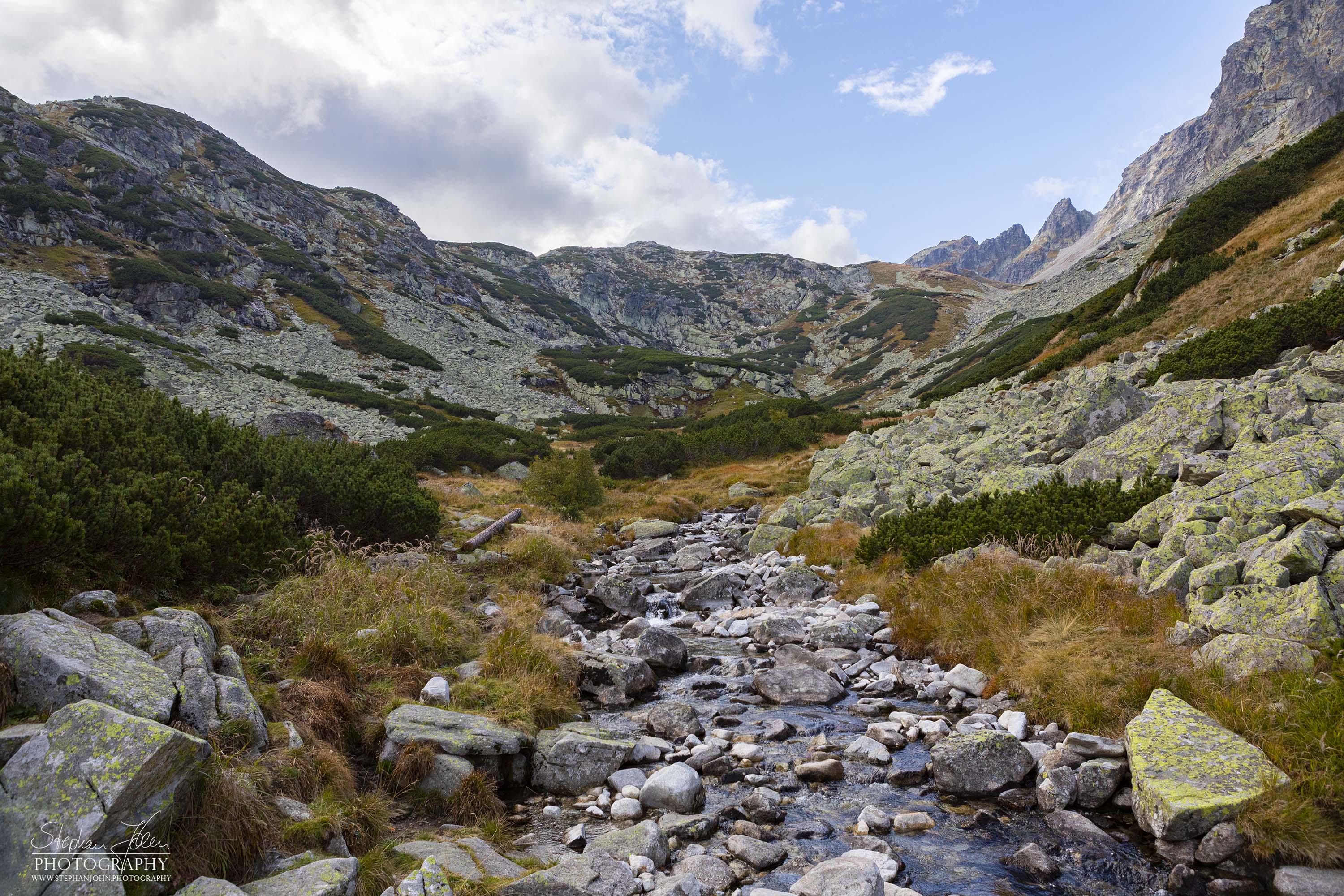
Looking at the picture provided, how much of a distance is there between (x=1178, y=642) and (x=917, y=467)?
1296 cm

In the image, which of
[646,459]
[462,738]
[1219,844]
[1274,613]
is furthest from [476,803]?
[646,459]

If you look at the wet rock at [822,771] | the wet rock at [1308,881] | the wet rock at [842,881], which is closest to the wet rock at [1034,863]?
the wet rock at [842,881]

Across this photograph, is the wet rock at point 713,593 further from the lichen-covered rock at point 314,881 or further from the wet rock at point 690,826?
the lichen-covered rock at point 314,881

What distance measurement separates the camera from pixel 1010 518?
11383 mm

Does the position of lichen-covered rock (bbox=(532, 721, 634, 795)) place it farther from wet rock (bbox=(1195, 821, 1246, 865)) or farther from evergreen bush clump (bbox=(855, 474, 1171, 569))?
evergreen bush clump (bbox=(855, 474, 1171, 569))

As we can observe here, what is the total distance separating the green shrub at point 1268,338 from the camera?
626 inches

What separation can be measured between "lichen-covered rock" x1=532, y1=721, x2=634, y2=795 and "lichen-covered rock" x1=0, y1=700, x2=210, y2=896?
357 cm

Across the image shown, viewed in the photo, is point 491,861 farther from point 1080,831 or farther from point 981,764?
point 1080,831

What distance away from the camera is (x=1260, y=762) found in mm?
4789

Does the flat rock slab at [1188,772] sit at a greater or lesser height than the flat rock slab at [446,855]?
lesser

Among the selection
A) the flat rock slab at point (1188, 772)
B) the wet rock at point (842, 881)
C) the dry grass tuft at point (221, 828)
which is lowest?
the wet rock at point (842, 881)

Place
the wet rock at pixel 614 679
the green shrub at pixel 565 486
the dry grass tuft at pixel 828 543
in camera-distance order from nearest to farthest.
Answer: the wet rock at pixel 614 679
the dry grass tuft at pixel 828 543
the green shrub at pixel 565 486

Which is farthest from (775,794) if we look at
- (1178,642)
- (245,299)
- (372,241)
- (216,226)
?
(372,241)

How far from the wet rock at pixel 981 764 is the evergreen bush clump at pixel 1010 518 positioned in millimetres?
5206
